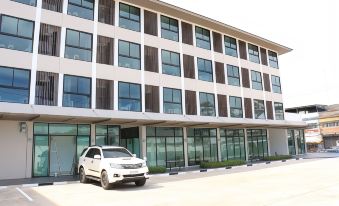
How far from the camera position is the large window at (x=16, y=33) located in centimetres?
1801

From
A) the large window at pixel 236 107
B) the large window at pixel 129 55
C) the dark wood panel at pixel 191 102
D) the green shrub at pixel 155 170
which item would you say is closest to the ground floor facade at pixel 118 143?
the dark wood panel at pixel 191 102

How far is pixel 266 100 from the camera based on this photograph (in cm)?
3369

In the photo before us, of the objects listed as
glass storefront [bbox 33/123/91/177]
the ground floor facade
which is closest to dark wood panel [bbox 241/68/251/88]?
the ground floor facade

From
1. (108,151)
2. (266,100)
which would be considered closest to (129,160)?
(108,151)

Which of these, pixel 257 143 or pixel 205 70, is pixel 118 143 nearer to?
pixel 205 70

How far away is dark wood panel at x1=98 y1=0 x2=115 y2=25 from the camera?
22.4 m

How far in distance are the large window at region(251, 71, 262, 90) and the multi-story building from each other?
0.11 m

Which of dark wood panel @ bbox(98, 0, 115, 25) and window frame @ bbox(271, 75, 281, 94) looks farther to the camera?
window frame @ bbox(271, 75, 281, 94)

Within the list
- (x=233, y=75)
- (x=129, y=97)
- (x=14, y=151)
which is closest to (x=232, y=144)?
(x=233, y=75)

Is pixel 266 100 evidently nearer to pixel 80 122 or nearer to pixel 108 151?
pixel 80 122

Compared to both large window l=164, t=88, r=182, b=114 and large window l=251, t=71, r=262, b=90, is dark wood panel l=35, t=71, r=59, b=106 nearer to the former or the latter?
large window l=164, t=88, r=182, b=114

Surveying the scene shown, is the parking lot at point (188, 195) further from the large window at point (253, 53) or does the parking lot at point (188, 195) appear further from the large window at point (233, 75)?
the large window at point (253, 53)

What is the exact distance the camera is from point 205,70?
28359 mm

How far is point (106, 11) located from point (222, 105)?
1292 cm
